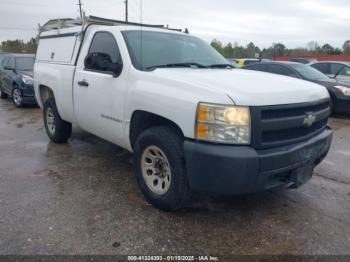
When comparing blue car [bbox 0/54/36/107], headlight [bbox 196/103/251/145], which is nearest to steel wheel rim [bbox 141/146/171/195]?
headlight [bbox 196/103/251/145]

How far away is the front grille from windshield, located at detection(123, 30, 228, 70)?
4.69 ft

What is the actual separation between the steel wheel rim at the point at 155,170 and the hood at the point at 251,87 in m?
0.78

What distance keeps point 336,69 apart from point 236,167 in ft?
33.9

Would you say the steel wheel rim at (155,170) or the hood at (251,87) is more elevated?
the hood at (251,87)


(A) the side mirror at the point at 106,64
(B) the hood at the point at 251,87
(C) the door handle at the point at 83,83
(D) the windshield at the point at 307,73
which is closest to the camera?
(B) the hood at the point at 251,87

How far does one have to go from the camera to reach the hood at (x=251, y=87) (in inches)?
115

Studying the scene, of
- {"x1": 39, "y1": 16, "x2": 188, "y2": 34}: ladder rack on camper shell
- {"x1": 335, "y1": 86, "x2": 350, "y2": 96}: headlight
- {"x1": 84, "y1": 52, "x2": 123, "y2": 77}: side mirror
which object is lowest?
{"x1": 335, "y1": 86, "x2": 350, "y2": 96}: headlight

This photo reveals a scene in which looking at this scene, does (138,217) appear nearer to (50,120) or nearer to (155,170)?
(155,170)

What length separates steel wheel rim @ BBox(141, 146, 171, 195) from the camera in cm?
346

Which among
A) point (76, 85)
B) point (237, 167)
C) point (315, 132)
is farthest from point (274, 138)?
point (76, 85)

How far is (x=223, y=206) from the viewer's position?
3.69 meters

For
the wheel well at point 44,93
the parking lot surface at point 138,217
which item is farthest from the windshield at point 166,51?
the wheel well at point 44,93

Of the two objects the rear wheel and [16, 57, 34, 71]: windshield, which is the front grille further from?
[16, 57, 34, 71]: windshield

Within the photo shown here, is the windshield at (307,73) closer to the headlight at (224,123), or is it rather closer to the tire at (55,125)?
the tire at (55,125)
